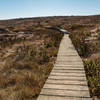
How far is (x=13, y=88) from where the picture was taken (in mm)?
4844

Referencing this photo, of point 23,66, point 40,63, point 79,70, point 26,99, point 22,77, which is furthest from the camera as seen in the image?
point 40,63

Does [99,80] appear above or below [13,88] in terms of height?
above

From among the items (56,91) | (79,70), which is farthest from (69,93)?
(79,70)

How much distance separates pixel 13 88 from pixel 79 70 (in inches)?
115

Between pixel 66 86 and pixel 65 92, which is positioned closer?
pixel 65 92

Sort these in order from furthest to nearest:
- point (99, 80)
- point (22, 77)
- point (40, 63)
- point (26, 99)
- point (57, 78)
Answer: point (40, 63)
point (22, 77)
point (57, 78)
point (99, 80)
point (26, 99)

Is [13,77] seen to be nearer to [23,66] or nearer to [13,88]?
[13,88]

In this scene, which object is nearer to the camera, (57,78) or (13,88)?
(13,88)

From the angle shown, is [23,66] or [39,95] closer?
[39,95]

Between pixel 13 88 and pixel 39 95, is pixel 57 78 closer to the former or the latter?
pixel 39 95

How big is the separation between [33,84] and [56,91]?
111 cm

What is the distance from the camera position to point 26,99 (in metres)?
4.07

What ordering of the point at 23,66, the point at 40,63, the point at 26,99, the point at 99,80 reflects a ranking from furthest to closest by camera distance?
the point at 40,63, the point at 23,66, the point at 99,80, the point at 26,99

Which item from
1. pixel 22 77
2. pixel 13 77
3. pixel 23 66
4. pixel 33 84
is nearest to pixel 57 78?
pixel 33 84
